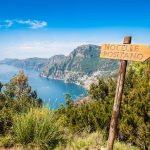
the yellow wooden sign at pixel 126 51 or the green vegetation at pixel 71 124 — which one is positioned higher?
the yellow wooden sign at pixel 126 51

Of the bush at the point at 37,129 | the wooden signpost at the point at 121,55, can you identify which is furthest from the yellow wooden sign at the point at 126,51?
the bush at the point at 37,129

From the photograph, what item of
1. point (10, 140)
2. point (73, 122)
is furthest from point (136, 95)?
point (10, 140)

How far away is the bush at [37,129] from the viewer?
6.26m

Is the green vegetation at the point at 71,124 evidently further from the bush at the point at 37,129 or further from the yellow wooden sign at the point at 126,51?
the yellow wooden sign at the point at 126,51

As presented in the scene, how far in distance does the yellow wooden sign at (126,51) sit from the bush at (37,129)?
7.06 feet

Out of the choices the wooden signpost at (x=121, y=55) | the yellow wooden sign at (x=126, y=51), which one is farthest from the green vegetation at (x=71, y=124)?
the yellow wooden sign at (x=126, y=51)

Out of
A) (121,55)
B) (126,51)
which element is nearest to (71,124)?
(121,55)

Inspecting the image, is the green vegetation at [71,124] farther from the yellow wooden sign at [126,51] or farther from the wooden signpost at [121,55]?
the yellow wooden sign at [126,51]

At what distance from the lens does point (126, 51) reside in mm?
4867

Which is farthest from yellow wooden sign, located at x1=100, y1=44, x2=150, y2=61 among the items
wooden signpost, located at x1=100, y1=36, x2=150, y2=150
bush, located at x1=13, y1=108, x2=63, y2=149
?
bush, located at x1=13, y1=108, x2=63, y2=149

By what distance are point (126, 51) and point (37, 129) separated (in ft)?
8.93

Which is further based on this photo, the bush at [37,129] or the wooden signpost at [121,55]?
the bush at [37,129]

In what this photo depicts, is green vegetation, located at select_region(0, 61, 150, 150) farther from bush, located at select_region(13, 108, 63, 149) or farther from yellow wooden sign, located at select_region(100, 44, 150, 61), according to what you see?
yellow wooden sign, located at select_region(100, 44, 150, 61)

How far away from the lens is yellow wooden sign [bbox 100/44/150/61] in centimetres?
464
